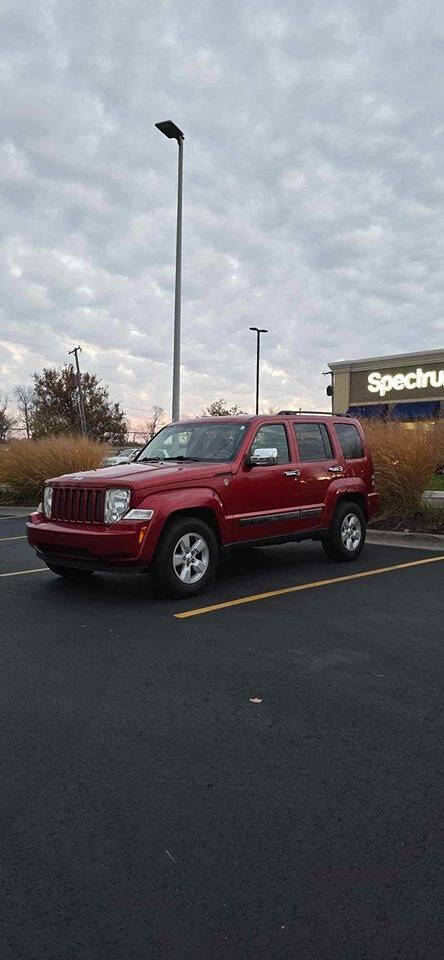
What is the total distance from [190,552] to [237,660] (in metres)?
2.06

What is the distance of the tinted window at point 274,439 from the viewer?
25.1 feet

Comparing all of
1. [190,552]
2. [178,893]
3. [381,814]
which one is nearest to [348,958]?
[178,893]

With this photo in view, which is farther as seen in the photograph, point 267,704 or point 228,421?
point 228,421

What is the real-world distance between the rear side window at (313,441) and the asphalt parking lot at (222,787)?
2828 millimetres

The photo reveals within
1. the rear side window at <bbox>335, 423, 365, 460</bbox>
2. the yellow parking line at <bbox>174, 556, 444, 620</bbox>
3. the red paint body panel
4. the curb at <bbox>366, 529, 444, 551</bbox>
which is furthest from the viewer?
the curb at <bbox>366, 529, 444, 551</bbox>

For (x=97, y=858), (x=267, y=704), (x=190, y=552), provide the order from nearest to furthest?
(x=97, y=858)
(x=267, y=704)
(x=190, y=552)

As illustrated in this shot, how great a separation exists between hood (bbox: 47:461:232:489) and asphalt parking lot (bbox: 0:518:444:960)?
1.38 m

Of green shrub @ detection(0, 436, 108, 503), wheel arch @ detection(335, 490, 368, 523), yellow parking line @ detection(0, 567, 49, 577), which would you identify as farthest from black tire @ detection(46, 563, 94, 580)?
green shrub @ detection(0, 436, 108, 503)

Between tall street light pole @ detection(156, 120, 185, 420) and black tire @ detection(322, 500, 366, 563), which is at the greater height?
tall street light pole @ detection(156, 120, 185, 420)

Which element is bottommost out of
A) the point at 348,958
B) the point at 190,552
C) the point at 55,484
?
the point at 348,958

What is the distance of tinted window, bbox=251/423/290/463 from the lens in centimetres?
765

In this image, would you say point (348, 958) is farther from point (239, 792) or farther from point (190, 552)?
point (190, 552)

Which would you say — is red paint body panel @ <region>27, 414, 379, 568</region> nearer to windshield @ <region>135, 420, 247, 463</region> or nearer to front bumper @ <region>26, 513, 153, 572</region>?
front bumper @ <region>26, 513, 153, 572</region>

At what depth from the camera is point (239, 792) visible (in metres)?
2.93
